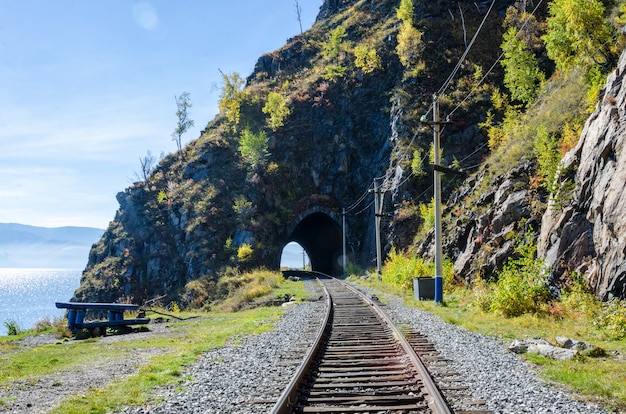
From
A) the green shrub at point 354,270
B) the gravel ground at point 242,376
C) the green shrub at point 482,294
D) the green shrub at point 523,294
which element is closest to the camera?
the gravel ground at point 242,376

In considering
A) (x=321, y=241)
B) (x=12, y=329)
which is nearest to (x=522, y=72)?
(x=12, y=329)

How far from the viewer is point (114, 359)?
10.0 meters

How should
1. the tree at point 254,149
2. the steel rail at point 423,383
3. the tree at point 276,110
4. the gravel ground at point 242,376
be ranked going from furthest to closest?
the tree at point 276,110 → the tree at point 254,149 → the gravel ground at point 242,376 → the steel rail at point 423,383

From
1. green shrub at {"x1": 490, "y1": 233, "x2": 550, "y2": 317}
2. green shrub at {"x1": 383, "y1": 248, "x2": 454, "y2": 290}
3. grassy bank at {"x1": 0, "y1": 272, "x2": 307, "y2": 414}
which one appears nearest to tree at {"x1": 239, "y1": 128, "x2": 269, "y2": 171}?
green shrub at {"x1": 383, "y1": 248, "x2": 454, "y2": 290}

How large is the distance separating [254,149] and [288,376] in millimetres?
45194

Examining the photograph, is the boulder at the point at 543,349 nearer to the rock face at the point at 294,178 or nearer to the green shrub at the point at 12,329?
the green shrub at the point at 12,329

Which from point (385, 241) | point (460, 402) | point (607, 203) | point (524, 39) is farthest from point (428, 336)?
point (524, 39)

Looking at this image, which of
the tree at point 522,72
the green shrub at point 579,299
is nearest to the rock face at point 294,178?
the tree at point 522,72

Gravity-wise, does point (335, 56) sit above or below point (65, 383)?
above

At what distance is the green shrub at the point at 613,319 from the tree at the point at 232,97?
5233 cm

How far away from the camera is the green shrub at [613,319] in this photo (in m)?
9.44

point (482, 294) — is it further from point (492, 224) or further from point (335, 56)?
point (335, 56)

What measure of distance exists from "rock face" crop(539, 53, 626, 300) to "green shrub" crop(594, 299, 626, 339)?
0.37m

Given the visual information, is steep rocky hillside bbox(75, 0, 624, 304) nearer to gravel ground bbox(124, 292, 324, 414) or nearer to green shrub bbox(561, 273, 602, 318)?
green shrub bbox(561, 273, 602, 318)
